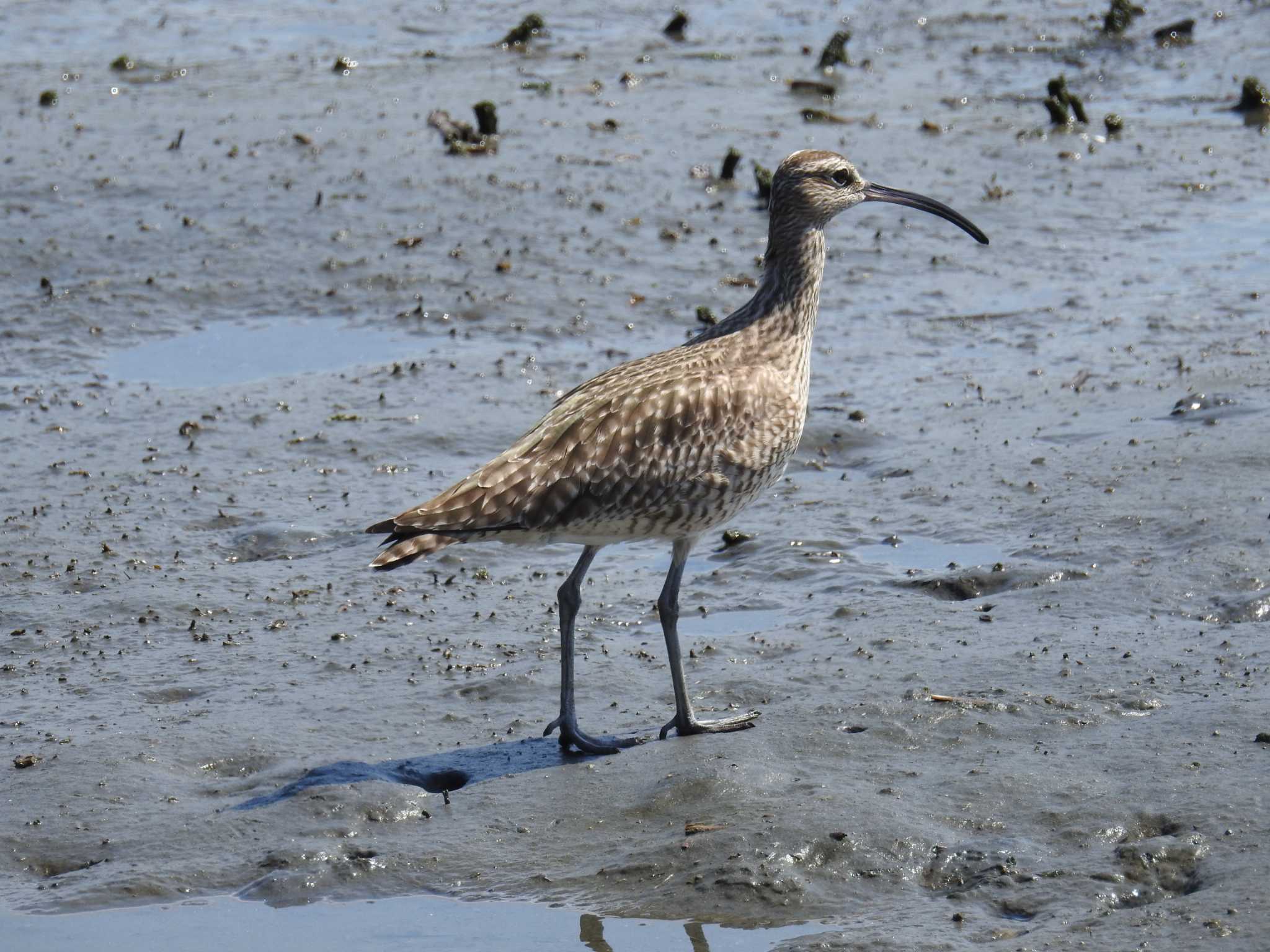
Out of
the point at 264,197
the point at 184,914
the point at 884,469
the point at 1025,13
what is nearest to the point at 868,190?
the point at 884,469

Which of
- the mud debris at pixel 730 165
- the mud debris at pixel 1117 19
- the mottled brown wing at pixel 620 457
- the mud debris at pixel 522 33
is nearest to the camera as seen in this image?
the mottled brown wing at pixel 620 457

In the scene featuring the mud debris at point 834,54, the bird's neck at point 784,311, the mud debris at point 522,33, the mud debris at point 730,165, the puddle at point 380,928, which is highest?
the mud debris at point 522,33

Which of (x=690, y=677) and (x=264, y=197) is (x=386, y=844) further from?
(x=264, y=197)

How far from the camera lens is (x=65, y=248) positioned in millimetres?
11859

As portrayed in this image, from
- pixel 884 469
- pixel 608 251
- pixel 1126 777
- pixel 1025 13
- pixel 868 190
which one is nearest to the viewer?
pixel 1126 777

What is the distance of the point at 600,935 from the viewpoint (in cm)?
527

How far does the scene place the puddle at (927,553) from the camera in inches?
310

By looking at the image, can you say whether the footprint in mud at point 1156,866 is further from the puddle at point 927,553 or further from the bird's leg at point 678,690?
the puddle at point 927,553

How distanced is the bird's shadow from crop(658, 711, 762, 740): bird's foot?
341 millimetres

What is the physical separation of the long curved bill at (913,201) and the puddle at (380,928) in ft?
11.5

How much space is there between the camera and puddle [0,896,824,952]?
521 cm

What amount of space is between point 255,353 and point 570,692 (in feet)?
16.1

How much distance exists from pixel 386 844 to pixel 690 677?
160 cm

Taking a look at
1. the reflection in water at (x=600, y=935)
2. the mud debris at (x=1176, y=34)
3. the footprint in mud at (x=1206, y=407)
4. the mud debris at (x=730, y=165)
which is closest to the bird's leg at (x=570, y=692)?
the reflection in water at (x=600, y=935)
